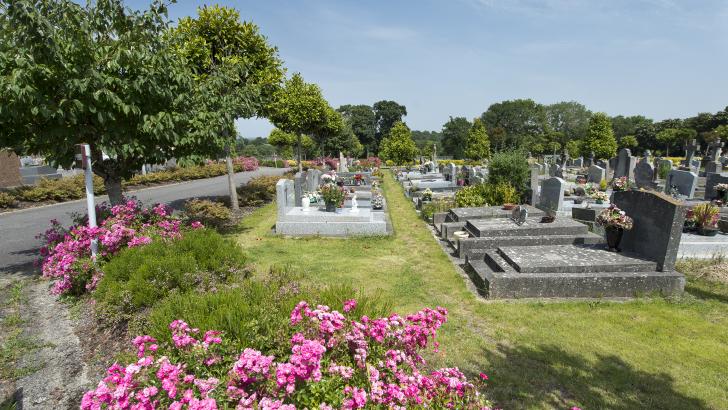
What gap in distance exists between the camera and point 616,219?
702 centimetres

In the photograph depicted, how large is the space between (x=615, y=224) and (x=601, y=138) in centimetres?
3520

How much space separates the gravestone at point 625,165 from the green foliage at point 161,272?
2107cm

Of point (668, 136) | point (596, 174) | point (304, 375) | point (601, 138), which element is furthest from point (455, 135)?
point (304, 375)

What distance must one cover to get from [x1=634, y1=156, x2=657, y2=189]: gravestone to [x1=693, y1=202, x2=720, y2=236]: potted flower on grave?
7586mm

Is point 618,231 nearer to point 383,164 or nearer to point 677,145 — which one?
point 383,164

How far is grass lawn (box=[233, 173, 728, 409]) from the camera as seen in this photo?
372 centimetres

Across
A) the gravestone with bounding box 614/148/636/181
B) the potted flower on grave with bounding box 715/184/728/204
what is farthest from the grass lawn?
the gravestone with bounding box 614/148/636/181

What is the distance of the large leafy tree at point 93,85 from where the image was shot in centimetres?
572

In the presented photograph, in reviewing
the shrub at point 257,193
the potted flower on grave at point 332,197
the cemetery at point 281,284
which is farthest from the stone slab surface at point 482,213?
the shrub at point 257,193

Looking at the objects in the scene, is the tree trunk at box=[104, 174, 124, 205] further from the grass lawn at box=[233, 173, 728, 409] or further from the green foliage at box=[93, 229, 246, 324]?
the grass lawn at box=[233, 173, 728, 409]

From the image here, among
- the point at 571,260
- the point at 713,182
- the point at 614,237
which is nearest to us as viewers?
the point at 571,260

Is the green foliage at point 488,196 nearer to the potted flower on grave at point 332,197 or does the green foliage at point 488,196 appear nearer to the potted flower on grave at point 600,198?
the potted flower on grave at point 600,198

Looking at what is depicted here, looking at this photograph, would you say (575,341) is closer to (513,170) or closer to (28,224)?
(513,170)

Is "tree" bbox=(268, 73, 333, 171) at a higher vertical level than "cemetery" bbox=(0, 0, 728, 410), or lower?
higher
